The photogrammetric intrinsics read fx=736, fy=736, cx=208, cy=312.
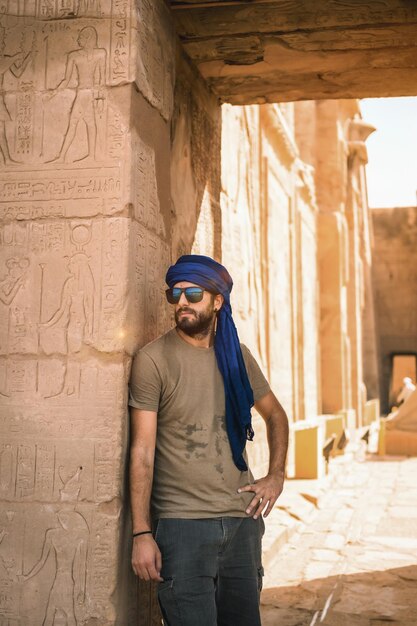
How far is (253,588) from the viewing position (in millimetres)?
2684

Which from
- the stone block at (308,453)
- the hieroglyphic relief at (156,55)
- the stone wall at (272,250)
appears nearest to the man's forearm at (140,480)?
the hieroglyphic relief at (156,55)

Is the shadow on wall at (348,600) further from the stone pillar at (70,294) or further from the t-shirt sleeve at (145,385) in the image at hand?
the t-shirt sleeve at (145,385)

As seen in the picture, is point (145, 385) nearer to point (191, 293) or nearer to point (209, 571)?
point (191, 293)

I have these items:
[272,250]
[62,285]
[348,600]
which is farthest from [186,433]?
[272,250]

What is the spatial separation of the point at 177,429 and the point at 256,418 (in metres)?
5.68

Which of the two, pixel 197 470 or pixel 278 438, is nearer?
pixel 197 470

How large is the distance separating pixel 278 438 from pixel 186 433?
45 centimetres

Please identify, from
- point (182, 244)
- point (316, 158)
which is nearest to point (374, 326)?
point (316, 158)

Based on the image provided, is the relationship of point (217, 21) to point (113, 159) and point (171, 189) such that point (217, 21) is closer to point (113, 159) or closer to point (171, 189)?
point (171, 189)

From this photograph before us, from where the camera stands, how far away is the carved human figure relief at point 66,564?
8.85 ft

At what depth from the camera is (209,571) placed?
8.45 ft

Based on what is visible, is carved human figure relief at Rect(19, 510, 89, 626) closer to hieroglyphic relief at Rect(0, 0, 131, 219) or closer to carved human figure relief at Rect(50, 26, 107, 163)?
hieroglyphic relief at Rect(0, 0, 131, 219)

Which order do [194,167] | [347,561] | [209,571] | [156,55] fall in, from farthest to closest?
[347,561] < [194,167] < [156,55] < [209,571]

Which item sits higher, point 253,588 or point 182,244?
point 182,244
